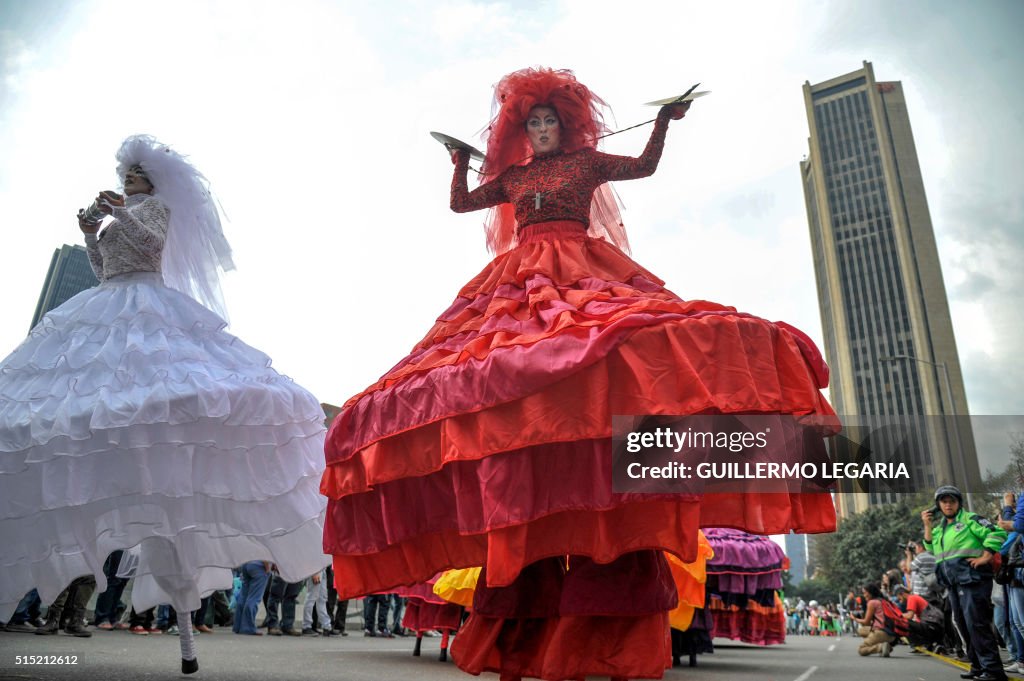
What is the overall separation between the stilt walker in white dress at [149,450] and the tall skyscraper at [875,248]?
3398 inches

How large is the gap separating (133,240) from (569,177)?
2.90 m

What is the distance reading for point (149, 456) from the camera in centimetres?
336

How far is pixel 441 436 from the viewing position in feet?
8.09

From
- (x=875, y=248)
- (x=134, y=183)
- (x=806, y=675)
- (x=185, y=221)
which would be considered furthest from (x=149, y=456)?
(x=875, y=248)

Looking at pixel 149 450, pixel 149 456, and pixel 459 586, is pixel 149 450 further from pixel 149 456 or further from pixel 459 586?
pixel 459 586

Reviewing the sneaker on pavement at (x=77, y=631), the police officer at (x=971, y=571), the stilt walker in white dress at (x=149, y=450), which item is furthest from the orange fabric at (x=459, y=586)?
the police officer at (x=971, y=571)

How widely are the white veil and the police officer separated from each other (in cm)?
633

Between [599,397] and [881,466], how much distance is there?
1230 millimetres

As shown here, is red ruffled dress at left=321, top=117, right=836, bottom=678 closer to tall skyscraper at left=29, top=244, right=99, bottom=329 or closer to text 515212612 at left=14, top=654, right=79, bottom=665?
text 515212612 at left=14, top=654, right=79, bottom=665

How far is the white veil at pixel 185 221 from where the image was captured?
484 centimetres

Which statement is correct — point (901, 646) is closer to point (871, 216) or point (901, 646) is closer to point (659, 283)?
point (659, 283)

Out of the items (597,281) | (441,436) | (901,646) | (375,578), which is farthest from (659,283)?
(901,646)

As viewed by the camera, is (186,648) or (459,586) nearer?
(186,648)

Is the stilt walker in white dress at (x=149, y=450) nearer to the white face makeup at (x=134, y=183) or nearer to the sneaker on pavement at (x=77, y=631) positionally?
the white face makeup at (x=134, y=183)
